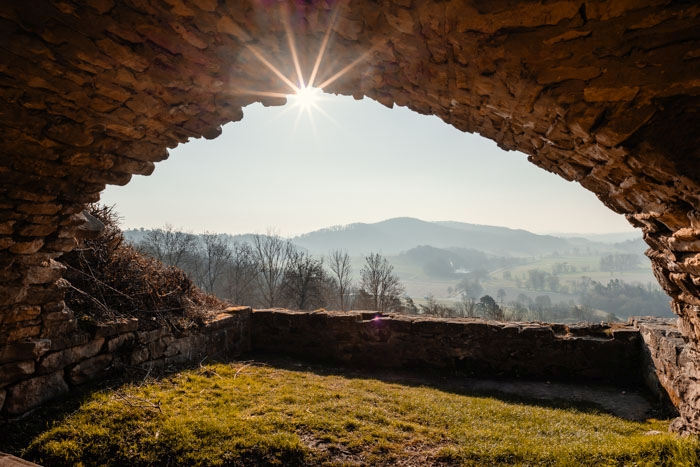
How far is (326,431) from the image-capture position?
13.1 ft

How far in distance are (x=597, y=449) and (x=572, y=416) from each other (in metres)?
1.53

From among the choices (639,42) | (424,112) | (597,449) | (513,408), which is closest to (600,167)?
(639,42)

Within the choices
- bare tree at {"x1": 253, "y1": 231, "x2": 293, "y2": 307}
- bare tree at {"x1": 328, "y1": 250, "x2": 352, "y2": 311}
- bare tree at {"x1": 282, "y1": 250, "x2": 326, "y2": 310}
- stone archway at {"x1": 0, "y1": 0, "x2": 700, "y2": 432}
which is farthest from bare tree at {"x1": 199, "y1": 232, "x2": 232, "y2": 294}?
stone archway at {"x1": 0, "y1": 0, "x2": 700, "y2": 432}

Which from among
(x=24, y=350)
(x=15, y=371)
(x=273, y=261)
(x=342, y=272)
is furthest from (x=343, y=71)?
(x=273, y=261)

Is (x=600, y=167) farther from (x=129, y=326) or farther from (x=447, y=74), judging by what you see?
(x=129, y=326)

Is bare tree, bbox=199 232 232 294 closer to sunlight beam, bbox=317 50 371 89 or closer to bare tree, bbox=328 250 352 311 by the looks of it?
bare tree, bbox=328 250 352 311

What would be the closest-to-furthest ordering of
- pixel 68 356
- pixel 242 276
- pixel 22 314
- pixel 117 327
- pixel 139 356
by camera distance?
pixel 22 314 < pixel 68 356 < pixel 117 327 < pixel 139 356 < pixel 242 276

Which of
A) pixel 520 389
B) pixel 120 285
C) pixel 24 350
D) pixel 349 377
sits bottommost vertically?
pixel 520 389

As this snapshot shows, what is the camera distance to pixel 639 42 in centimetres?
182

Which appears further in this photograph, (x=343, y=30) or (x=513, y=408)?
(x=513, y=408)

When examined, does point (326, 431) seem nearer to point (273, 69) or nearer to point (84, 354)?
point (84, 354)

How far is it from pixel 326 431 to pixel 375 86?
12.9ft

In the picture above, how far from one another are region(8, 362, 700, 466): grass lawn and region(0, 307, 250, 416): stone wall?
1.89 ft

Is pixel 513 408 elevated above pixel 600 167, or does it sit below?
below
